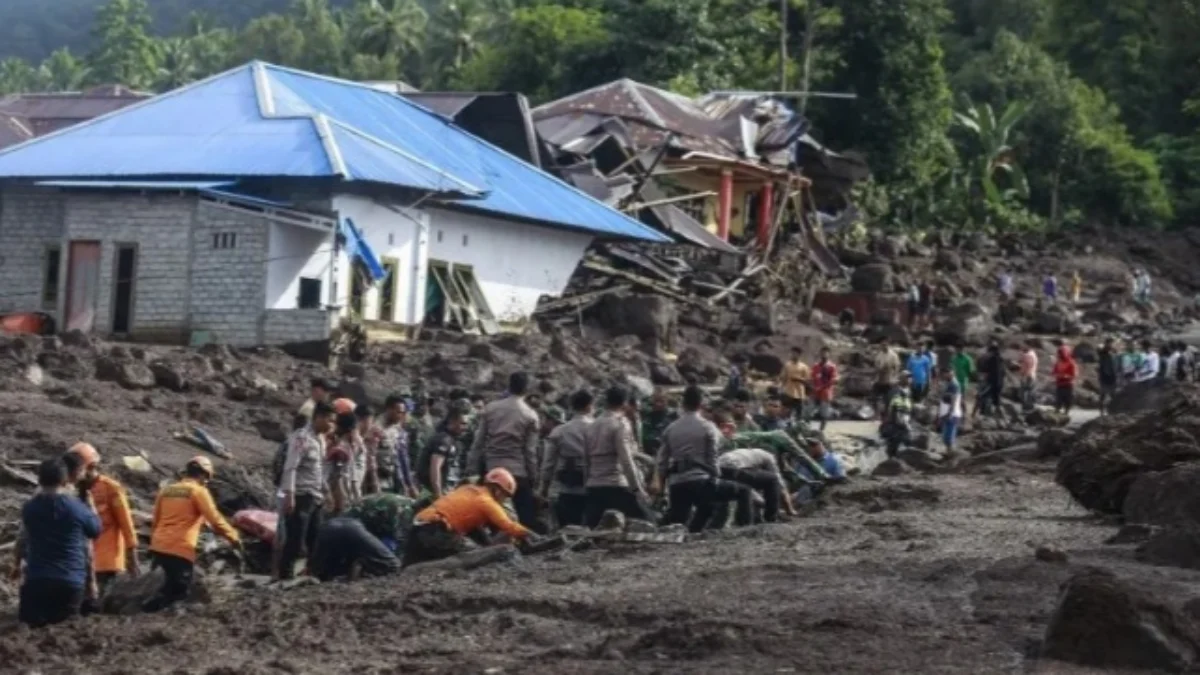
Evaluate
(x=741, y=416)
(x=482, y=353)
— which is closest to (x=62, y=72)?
(x=482, y=353)

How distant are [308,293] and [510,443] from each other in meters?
17.5

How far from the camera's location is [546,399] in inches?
1193

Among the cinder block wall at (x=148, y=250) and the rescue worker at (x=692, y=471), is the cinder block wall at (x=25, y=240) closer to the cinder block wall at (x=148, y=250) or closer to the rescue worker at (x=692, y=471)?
the cinder block wall at (x=148, y=250)

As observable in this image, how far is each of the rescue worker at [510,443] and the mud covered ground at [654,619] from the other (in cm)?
200

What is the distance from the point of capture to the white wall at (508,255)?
40125 millimetres

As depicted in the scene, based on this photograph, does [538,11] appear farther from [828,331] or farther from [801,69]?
[828,331]

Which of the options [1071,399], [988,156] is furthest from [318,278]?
[988,156]

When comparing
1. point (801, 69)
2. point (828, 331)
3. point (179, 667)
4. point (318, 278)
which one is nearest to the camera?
point (179, 667)

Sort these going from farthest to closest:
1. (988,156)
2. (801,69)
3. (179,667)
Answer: (988,156) < (801,69) < (179,667)

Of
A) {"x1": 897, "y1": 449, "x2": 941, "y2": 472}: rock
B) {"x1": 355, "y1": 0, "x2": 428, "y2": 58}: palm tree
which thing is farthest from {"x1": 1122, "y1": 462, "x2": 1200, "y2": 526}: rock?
{"x1": 355, "y1": 0, "x2": 428, "y2": 58}: palm tree

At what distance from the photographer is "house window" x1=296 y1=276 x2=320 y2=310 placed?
36062 millimetres

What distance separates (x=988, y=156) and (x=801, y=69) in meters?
10.4

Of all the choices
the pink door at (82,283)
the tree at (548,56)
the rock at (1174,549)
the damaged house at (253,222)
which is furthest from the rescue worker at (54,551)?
the tree at (548,56)

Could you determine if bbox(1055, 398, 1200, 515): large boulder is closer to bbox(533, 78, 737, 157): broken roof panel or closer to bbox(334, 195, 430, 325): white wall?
bbox(334, 195, 430, 325): white wall
